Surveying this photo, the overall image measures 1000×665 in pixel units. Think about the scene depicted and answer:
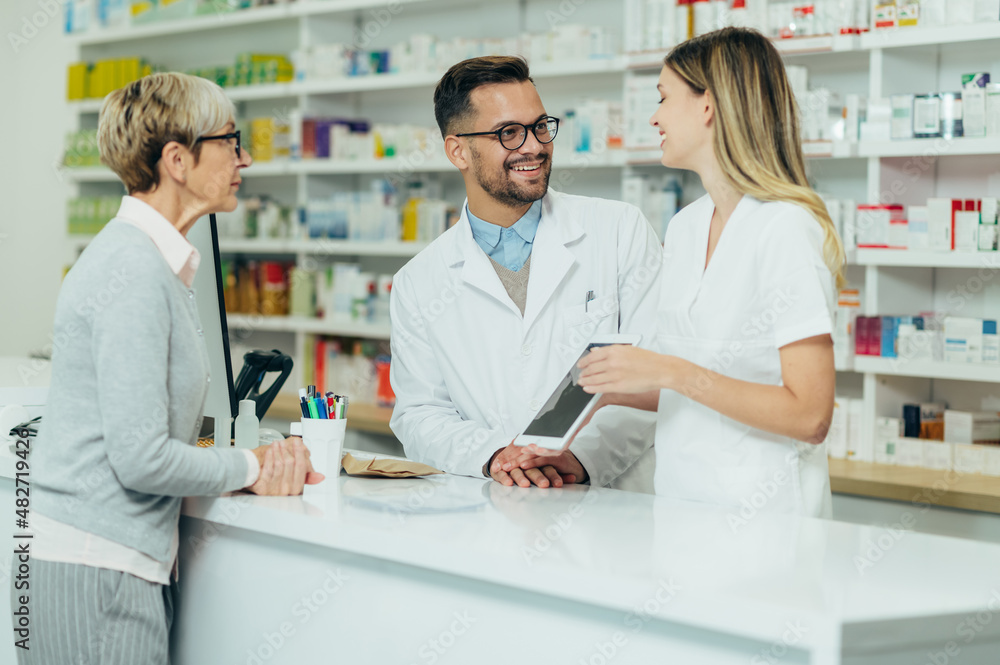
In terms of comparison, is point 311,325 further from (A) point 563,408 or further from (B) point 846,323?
(A) point 563,408

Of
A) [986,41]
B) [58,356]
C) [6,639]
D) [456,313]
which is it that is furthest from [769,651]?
[986,41]

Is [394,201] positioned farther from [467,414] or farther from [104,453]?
[104,453]

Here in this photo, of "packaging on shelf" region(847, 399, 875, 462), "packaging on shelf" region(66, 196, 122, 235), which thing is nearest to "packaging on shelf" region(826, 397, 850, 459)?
Answer: "packaging on shelf" region(847, 399, 875, 462)

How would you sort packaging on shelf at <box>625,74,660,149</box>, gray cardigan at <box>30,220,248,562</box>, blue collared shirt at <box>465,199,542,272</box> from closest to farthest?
gray cardigan at <box>30,220,248,562</box>, blue collared shirt at <box>465,199,542,272</box>, packaging on shelf at <box>625,74,660,149</box>

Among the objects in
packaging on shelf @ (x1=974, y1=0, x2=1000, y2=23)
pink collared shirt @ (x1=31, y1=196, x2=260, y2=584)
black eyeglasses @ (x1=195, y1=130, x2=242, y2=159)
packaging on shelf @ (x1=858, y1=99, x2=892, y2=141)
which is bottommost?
pink collared shirt @ (x1=31, y1=196, x2=260, y2=584)

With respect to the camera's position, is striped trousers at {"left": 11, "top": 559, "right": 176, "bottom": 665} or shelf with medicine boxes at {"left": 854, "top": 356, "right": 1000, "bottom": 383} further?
shelf with medicine boxes at {"left": 854, "top": 356, "right": 1000, "bottom": 383}

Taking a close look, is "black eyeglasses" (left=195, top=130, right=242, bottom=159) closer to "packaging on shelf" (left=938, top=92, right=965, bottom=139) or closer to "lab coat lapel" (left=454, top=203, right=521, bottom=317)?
"lab coat lapel" (left=454, top=203, right=521, bottom=317)

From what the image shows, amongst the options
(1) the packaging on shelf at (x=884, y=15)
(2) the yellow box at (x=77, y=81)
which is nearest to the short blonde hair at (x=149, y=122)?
(1) the packaging on shelf at (x=884, y=15)

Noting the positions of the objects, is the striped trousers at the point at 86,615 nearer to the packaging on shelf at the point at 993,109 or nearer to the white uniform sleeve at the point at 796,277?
the white uniform sleeve at the point at 796,277

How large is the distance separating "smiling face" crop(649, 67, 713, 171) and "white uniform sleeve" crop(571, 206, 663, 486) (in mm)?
377

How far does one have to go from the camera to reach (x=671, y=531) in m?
1.40

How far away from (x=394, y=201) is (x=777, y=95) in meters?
3.22

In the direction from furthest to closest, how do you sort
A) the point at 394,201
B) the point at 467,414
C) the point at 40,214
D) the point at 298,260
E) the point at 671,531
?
the point at 40,214 < the point at 298,260 < the point at 394,201 < the point at 467,414 < the point at 671,531

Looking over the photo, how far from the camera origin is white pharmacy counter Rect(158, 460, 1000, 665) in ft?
3.56
